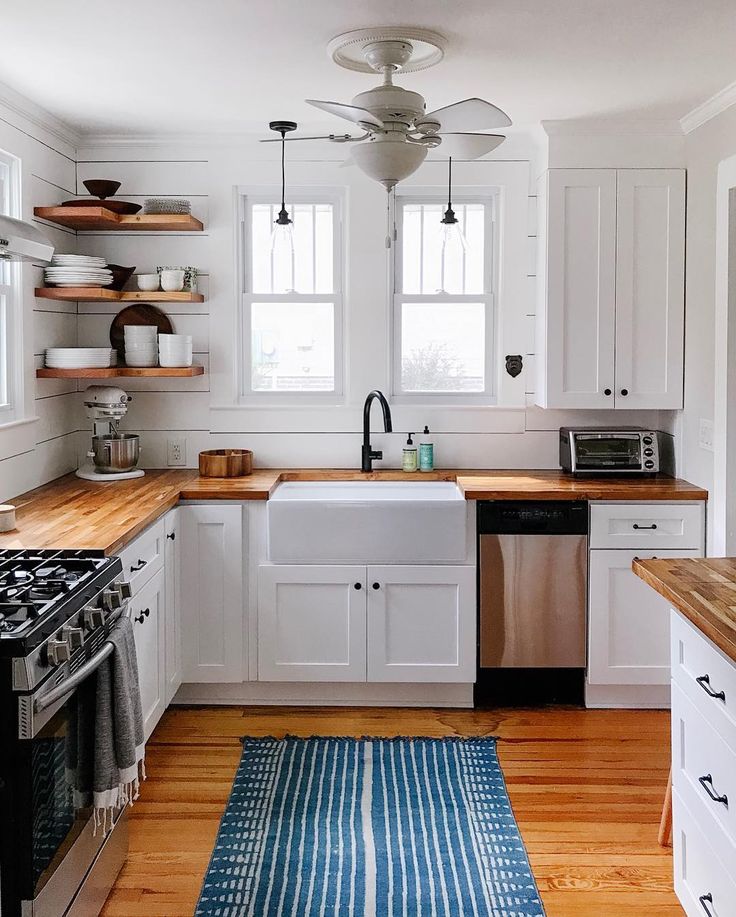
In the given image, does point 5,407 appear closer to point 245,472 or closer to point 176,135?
point 245,472

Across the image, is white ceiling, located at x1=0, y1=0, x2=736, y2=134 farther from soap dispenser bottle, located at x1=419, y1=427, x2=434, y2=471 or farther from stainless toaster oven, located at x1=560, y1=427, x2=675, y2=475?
soap dispenser bottle, located at x1=419, y1=427, x2=434, y2=471

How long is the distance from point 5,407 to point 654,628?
2.76m

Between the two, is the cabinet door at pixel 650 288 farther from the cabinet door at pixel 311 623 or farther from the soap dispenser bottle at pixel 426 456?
the cabinet door at pixel 311 623

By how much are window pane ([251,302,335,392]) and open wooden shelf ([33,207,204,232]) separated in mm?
526

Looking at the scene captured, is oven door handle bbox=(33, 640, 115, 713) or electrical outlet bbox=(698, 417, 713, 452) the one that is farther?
electrical outlet bbox=(698, 417, 713, 452)

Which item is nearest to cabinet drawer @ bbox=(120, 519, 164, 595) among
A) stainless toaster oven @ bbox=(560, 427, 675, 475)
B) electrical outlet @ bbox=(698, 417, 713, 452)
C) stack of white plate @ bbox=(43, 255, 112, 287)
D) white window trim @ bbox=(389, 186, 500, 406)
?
stack of white plate @ bbox=(43, 255, 112, 287)

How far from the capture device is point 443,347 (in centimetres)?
463

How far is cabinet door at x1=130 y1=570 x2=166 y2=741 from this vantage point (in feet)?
10.7

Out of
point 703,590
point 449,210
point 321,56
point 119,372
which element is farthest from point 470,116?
point 119,372

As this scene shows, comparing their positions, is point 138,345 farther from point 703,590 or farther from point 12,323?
point 703,590

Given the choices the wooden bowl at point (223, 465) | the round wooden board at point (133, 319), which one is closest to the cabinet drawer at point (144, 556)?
the wooden bowl at point (223, 465)

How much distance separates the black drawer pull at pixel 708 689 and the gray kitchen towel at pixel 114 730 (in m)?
1.41

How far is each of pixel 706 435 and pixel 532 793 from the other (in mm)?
1606

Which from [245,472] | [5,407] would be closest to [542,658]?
[245,472]
